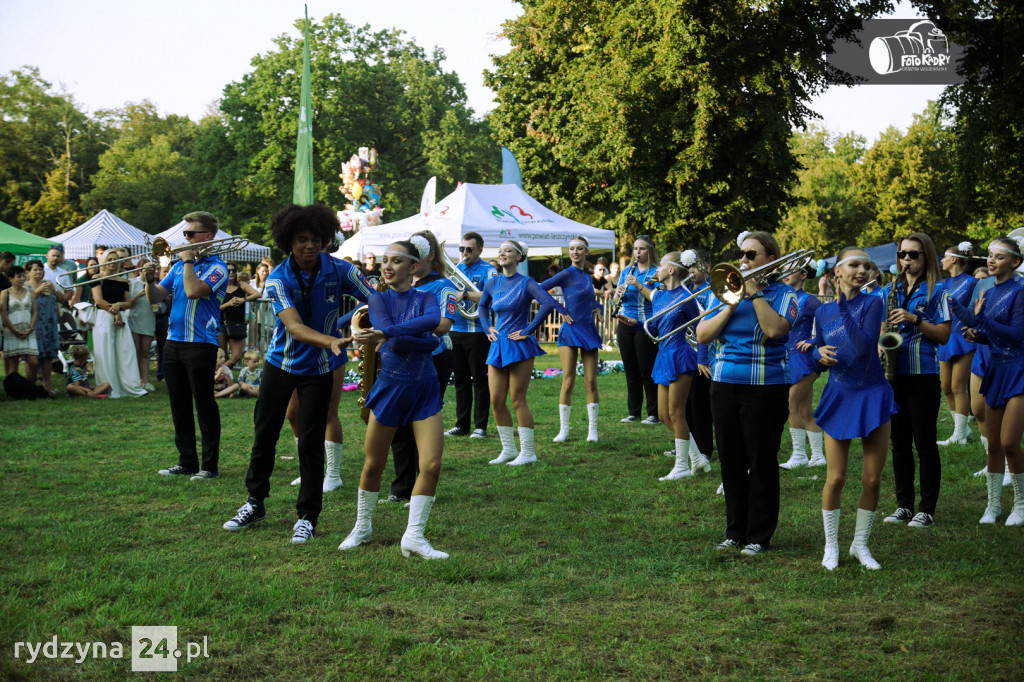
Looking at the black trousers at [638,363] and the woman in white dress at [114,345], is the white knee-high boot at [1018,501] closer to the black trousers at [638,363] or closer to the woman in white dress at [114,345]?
the black trousers at [638,363]

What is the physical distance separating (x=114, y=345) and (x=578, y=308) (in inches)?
310

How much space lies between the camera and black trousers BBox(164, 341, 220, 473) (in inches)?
303

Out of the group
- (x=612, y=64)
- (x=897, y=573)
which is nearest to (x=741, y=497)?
(x=897, y=573)

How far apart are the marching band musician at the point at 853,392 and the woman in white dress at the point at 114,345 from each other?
1126 centimetres

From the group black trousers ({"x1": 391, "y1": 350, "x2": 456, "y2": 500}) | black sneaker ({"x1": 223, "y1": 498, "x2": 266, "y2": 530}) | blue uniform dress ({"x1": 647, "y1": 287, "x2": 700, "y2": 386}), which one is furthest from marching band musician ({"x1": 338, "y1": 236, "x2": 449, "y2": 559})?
blue uniform dress ({"x1": 647, "y1": 287, "x2": 700, "y2": 386})

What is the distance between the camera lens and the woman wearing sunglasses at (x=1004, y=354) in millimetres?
6016

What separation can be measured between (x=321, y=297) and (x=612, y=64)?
1971cm

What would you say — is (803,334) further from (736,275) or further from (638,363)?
(638,363)

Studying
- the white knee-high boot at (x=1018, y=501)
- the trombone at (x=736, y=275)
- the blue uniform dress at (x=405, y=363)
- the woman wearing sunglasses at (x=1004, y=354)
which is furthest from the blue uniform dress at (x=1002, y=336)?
the blue uniform dress at (x=405, y=363)

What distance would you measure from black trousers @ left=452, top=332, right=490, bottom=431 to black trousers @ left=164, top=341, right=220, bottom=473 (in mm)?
3060

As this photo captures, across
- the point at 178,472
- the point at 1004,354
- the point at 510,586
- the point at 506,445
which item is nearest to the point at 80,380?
the point at 178,472

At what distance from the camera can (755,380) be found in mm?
5453

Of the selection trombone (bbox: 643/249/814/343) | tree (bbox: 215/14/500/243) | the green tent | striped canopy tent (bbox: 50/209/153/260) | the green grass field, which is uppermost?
tree (bbox: 215/14/500/243)

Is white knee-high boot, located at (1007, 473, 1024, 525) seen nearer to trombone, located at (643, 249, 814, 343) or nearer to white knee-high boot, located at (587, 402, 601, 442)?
trombone, located at (643, 249, 814, 343)
